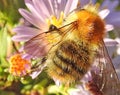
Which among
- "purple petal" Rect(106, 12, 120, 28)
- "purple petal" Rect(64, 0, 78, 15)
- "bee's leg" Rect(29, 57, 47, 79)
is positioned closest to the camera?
"bee's leg" Rect(29, 57, 47, 79)

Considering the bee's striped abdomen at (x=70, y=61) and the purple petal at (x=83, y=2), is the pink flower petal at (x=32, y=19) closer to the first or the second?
the purple petal at (x=83, y=2)

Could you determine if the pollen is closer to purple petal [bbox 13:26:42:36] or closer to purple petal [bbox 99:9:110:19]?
purple petal [bbox 13:26:42:36]

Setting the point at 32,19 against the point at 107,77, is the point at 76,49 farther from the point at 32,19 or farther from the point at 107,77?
the point at 32,19

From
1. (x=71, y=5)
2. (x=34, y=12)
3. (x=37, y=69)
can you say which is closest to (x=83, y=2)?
(x=71, y=5)

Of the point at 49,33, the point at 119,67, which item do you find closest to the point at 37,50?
the point at 49,33

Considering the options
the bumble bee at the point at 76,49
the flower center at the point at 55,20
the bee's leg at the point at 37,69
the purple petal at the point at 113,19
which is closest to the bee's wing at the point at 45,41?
the bumble bee at the point at 76,49

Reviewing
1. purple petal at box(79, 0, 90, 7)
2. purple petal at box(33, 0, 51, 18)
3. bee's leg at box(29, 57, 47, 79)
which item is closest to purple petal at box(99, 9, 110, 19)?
purple petal at box(79, 0, 90, 7)
